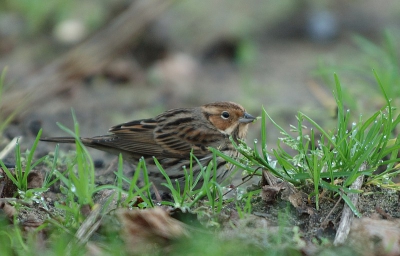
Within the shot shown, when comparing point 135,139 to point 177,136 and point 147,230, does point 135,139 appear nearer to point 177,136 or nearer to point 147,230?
point 177,136

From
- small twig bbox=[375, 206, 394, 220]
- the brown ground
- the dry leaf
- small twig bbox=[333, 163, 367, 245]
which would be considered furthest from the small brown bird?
the dry leaf

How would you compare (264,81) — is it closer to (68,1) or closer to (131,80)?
(131,80)

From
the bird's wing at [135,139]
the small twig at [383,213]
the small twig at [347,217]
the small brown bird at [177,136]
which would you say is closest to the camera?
the small twig at [347,217]

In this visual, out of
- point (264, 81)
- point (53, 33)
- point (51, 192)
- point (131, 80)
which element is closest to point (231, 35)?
point (264, 81)

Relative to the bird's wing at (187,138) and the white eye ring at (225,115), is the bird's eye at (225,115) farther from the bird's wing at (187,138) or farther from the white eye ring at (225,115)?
the bird's wing at (187,138)

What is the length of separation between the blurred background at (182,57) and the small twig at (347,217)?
2.52 metres

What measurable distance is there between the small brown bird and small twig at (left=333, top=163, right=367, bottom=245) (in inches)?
60.1

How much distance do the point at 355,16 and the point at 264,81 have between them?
9.20 feet

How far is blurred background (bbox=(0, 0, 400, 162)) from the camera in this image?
7.79 meters

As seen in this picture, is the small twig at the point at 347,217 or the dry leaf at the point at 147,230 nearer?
the dry leaf at the point at 147,230

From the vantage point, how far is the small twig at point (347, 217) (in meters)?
3.85

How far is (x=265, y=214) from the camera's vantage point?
4277mm

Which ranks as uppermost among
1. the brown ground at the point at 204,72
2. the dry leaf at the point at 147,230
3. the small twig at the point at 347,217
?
the dry leaf at the point at 147,230

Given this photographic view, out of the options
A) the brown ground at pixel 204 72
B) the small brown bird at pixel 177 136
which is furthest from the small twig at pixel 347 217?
the brown ground at pixel 204 72
